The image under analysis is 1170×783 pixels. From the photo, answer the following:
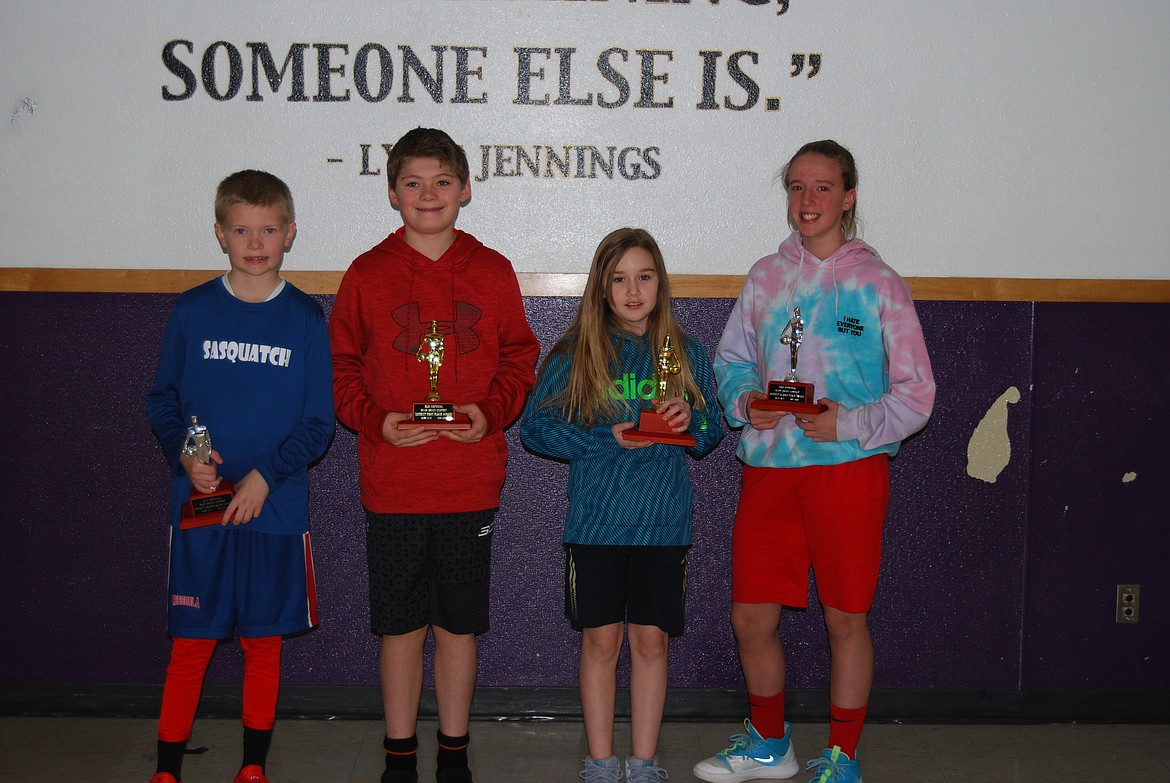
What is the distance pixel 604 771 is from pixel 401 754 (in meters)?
0.53

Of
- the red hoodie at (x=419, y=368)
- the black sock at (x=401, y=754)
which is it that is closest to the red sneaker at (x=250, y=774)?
the black sock at (x=401, y=754)

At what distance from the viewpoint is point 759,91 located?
10.7 feet

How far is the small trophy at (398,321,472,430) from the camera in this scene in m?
2.64

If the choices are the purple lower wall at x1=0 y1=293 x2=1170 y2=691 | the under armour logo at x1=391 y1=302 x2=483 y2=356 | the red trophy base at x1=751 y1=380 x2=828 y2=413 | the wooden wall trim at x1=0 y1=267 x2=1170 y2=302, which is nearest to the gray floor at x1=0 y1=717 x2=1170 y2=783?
the purple lower wall at x1=0 y1=293 x2=1170 y2=691

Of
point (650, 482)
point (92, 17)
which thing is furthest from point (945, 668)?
point (92, 17)

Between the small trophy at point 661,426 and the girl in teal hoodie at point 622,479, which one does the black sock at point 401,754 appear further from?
the small trophy at point 661,426

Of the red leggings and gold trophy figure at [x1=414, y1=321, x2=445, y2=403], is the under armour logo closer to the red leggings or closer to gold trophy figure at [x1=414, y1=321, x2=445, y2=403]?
gold trophy figure at [x1=414, y1=321, x2=445, y2=403]

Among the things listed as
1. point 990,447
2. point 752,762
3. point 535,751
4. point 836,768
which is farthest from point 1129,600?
point 535,751

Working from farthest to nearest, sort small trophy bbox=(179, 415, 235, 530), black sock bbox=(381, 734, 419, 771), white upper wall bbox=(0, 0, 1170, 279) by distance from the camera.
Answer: white upper wall bbox=(0, 0, 1170, 279)
black sock bbox=(381, 734, 419, 771)
small trophy bbox=(179, 415, 235, 530)

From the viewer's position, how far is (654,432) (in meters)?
Result: 2.67

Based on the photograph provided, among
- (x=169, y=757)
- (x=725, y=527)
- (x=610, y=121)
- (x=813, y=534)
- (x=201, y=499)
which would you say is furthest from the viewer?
(x=725, y=527)

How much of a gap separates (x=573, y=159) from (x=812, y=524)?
1296 millimetres

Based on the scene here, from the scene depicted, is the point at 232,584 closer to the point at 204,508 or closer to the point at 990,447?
the point at 204,508

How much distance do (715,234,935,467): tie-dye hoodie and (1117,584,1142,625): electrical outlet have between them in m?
1.12
